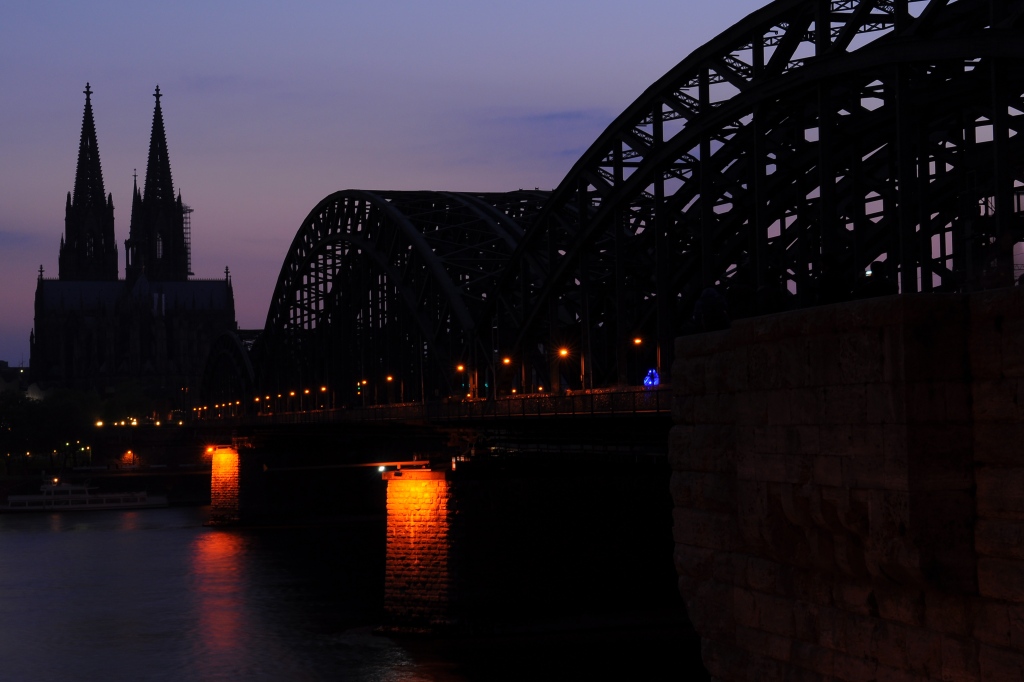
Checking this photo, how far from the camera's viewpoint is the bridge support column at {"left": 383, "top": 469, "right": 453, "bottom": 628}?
49656mm

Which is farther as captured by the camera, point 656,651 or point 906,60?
point 656,651

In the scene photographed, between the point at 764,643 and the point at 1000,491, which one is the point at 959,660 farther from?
the point at 764,643

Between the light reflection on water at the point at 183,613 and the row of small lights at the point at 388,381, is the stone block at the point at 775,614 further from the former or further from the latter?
the row of small lights at the point at 388,381

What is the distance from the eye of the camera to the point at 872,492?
14273 mm

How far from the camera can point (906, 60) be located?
34781mm

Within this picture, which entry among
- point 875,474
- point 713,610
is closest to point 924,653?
point 875,474

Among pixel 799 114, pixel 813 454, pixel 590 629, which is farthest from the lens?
pixel 590 629

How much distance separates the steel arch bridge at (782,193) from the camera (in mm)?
32469

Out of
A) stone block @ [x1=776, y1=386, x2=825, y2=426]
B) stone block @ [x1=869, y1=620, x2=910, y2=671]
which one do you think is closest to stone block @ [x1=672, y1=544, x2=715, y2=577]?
stone block @ [x1=776, y1=386, x2=825, y2=426]

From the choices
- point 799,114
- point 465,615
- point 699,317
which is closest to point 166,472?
point 465,615

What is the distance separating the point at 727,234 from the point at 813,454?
3487 cm

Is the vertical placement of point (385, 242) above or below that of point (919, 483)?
above

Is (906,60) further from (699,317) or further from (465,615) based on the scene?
(465,615)

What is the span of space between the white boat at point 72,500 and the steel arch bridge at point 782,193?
61380mm
